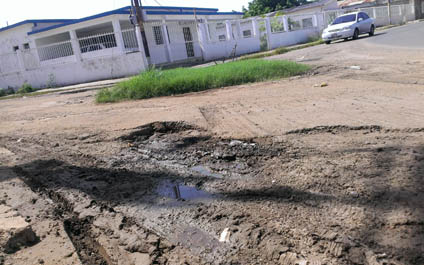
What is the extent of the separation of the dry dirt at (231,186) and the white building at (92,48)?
1330 cm

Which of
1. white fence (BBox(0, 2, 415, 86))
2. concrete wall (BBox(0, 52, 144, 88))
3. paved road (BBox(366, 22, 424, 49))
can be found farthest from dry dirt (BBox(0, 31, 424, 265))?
concrete wall (BBox(0, 52, 144, 88))

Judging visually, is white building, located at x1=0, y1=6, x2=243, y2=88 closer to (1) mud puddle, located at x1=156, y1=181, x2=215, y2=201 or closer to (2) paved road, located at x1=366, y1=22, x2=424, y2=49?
(2) paved road, located at x1=366, y1=22, x2=424, y2=49

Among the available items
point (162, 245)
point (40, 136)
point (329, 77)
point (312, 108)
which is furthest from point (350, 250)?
point (329, 77)

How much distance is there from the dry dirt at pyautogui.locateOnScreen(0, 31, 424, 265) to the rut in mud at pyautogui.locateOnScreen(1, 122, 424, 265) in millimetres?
11

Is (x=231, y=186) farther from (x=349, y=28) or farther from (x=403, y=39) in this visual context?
(x=349, y=28)

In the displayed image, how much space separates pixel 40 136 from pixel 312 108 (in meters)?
4.27

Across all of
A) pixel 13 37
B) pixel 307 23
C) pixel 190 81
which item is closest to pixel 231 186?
pixel 190 81

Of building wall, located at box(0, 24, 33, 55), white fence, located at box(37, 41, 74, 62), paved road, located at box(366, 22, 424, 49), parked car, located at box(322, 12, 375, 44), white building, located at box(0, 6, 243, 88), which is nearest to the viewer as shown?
paved road, located at box(366, 22, 424, 49)

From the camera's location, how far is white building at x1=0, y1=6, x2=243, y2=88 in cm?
1867

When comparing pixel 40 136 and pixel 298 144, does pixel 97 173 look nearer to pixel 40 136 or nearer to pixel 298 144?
pixel 298 144

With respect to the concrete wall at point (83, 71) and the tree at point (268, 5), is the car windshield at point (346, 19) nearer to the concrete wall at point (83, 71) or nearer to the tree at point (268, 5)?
the concrete wall at point (83, 71)

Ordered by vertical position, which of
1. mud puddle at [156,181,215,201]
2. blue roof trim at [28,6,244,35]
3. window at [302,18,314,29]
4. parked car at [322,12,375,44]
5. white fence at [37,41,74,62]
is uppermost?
blue roof trim at [28,6,244,35]

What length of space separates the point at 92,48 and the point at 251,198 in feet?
63.0

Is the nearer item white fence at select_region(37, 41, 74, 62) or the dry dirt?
the dry dirt
